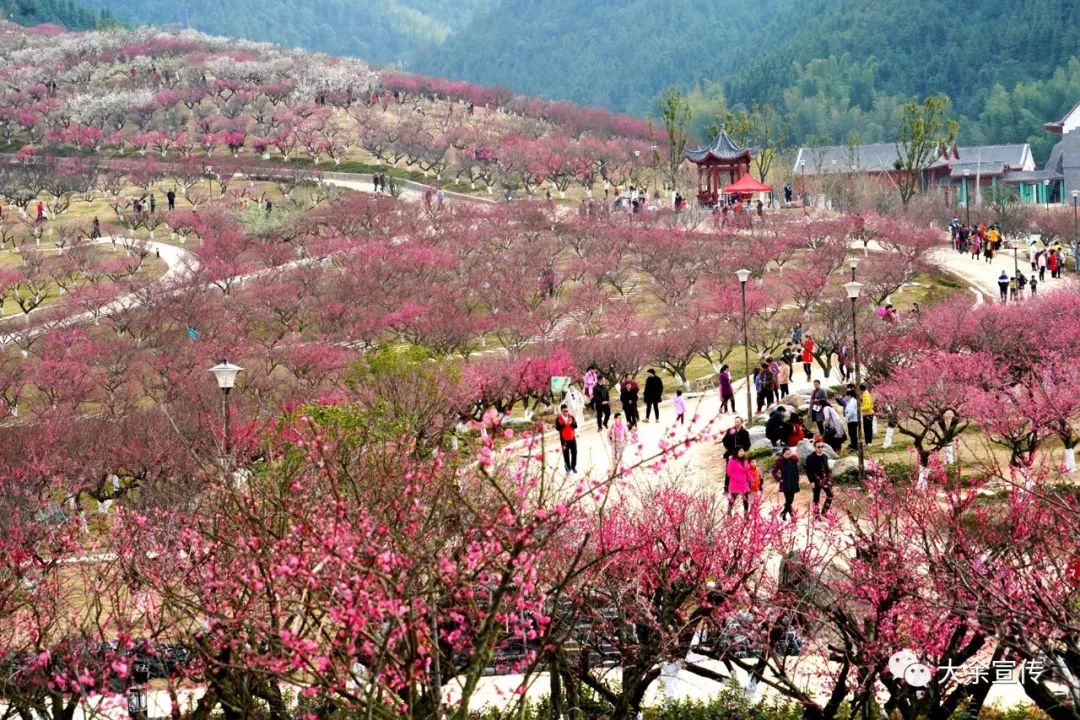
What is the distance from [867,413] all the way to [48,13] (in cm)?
13380

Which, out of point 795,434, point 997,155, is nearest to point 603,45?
point 997,155

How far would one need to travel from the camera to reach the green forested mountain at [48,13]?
5379 inches

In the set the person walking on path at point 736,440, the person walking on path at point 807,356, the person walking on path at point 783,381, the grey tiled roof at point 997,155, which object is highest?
the grey tiled roof at point 997,155

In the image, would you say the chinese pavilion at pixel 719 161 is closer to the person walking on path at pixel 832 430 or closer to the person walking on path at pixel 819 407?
the person walking on path at pixel 819 407

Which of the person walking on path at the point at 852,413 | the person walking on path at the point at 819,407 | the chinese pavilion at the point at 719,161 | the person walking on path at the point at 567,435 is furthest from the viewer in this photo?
the chinese pavilion at the point at 719,161

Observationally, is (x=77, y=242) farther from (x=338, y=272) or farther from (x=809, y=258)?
(x=809, y=258)

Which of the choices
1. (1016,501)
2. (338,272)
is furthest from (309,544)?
(338,272)

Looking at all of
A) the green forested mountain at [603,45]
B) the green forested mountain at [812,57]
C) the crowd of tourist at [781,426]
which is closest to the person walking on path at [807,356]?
the crowd of tourist at [781,426]

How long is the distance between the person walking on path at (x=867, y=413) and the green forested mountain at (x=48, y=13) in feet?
402

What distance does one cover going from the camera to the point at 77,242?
167 feet

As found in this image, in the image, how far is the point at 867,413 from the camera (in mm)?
21719

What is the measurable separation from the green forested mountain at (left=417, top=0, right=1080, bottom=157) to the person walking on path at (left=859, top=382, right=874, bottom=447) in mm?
64680

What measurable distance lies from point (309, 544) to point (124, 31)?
11405 cm

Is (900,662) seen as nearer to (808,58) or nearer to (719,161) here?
(719,161)
